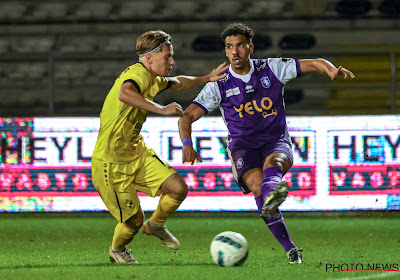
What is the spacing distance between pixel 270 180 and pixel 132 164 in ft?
3.63

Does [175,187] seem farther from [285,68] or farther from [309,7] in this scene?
[309,7]

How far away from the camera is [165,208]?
19.8ft

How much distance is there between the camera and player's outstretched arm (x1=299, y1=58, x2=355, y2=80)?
5.80 meters

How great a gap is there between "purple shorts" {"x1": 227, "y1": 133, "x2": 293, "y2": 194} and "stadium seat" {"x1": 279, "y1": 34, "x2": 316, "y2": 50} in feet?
29.0

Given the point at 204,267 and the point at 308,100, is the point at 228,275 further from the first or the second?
the point at 308,100

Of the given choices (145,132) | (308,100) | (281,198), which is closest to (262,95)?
(281,198)

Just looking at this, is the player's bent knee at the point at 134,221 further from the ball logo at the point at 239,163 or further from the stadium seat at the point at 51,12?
the stadium seat at the point at 51,12

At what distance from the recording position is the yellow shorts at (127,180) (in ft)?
19.4

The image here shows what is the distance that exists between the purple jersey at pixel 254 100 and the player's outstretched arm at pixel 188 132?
0.26 ft

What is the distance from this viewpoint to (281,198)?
17.7ft

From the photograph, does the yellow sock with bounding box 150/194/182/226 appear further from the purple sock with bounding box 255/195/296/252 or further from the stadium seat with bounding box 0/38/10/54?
the stadium seat with bounding box 0/38/10/54

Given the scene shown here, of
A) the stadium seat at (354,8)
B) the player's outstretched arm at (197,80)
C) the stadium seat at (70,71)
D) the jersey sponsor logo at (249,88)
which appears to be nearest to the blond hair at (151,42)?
the player's outstretched arm at (197,80)

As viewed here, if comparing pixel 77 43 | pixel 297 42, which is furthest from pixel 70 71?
pixel 297 42

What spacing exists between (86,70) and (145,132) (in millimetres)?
5655
